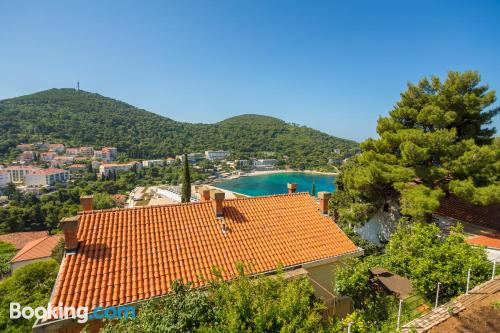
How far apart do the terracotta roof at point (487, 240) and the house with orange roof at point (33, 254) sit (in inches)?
1411

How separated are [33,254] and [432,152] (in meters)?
37.0

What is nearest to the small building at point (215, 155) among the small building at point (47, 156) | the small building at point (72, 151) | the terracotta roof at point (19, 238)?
the small building at point (72, 151)

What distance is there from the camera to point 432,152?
12.7 m

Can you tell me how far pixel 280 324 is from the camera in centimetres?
394

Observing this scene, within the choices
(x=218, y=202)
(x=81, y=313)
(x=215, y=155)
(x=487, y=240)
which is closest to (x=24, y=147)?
(x=215, y=155)

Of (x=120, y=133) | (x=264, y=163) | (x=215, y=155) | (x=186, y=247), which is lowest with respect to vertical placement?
(x=264, y=163)

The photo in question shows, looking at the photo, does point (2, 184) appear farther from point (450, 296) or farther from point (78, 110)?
point (450, 296)

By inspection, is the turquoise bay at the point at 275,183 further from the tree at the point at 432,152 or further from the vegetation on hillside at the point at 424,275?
the vegetation on hillside at the point at 424,275

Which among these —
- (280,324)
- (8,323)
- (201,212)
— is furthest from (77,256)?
(280,324)

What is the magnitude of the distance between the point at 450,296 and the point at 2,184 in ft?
407

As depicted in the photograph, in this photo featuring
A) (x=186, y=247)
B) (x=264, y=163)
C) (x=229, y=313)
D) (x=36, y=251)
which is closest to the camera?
(x=229, y=313)

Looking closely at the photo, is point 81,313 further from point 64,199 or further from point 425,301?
point 64,199

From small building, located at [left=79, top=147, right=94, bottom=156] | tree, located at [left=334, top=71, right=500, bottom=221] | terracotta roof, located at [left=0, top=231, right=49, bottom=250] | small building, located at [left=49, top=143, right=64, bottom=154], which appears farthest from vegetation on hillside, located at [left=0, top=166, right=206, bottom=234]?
tree, located at [left=334, top=71, right=500, bottom=221]

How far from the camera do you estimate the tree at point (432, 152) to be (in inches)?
461
